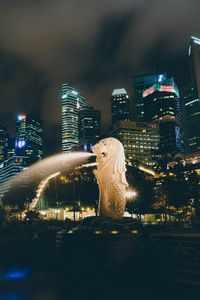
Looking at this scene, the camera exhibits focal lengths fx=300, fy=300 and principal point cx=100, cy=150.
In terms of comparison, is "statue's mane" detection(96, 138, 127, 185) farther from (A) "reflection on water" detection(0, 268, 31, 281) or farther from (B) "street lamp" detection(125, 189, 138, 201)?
(B) "street lamp" detection(125, 189, 138, 201)

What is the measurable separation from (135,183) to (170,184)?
60.0 ft

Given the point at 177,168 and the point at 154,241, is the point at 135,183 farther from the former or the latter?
the point at 154,241

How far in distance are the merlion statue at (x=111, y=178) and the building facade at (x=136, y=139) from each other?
168496 millimetres

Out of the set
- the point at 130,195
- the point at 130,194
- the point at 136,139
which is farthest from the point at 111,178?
the point at 136,139

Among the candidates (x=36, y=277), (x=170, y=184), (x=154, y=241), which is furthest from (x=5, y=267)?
(x=170, y=184)

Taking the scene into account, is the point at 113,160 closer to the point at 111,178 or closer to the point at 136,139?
the point at 111,178

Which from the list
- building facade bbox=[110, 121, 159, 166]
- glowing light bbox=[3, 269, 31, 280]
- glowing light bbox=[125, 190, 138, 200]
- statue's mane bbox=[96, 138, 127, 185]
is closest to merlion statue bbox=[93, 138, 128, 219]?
statue's mane bbox=[96, 138, 127, 185]

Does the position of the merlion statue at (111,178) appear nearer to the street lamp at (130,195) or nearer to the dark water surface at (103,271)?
the dark water surface at (103,271)

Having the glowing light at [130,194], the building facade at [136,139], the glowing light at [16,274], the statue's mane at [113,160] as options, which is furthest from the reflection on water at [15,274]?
the building facade at [136,139]

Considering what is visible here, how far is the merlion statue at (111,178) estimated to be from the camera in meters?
16.4

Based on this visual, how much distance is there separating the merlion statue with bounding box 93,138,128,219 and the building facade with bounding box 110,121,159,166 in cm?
16850

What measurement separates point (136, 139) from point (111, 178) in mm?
177447

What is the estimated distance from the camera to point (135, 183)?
185 ft

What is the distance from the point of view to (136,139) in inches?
7584
